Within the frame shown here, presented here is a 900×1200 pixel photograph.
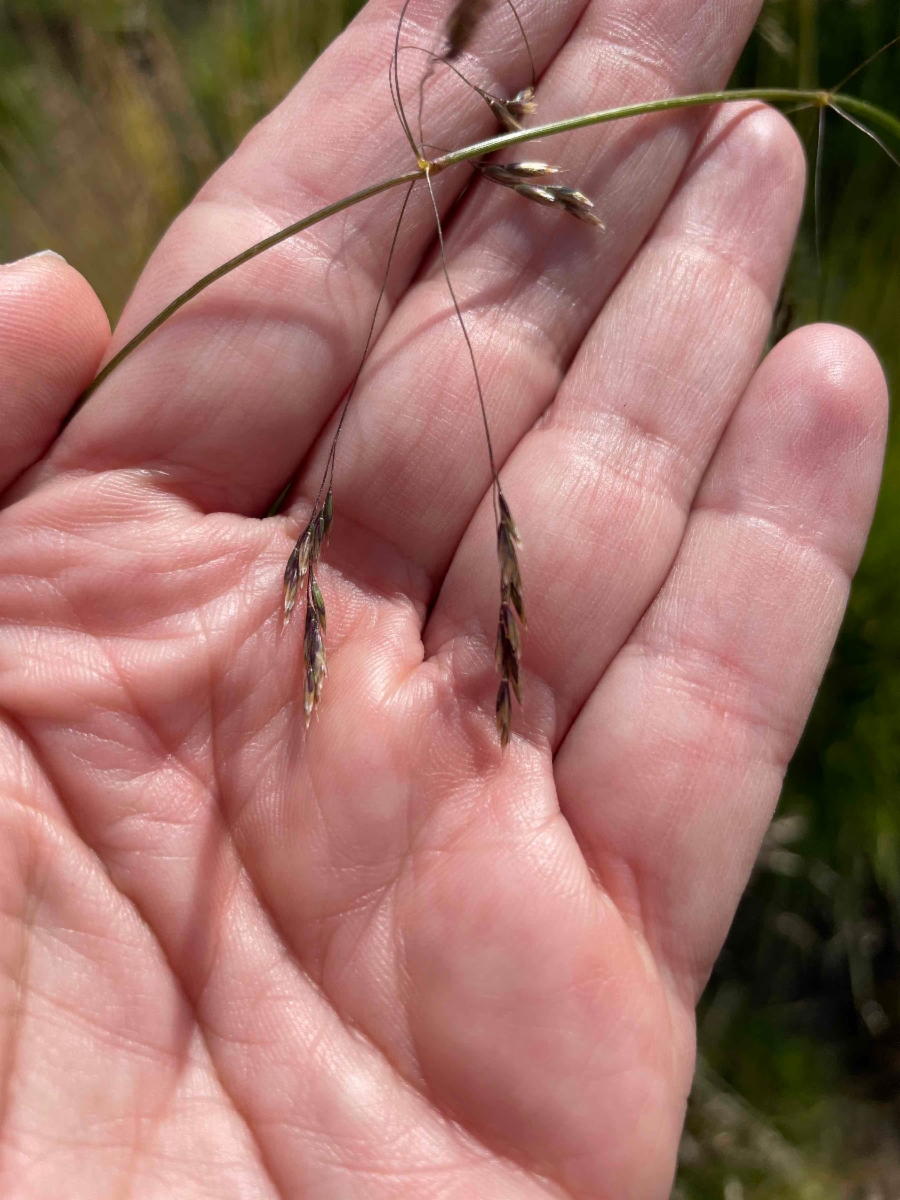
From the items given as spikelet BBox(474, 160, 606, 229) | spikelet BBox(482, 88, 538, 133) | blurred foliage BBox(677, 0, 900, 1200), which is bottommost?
blurred foliage BBox(677, 0, 900, 1200)

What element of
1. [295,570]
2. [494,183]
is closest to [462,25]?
[494,183]

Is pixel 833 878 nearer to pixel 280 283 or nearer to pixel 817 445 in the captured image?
pixel 817 445

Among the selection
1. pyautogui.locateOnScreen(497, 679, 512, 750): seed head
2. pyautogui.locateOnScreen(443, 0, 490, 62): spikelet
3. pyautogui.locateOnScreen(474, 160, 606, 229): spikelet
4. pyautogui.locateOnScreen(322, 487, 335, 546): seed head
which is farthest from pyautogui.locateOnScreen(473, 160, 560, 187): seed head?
pyautogui.locateOnScreen(497, 679, 512, 750): seed head

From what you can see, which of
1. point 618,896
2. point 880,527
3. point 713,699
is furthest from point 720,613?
point 880,527

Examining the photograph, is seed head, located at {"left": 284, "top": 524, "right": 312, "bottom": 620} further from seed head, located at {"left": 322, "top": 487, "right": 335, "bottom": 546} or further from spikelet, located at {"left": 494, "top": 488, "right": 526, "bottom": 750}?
spikelet, located at {"left": 494, "top": 488, "right": 526, "bottom": 750}

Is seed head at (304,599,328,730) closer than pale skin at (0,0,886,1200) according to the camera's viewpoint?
No

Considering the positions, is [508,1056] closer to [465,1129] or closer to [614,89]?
[465,1129]
